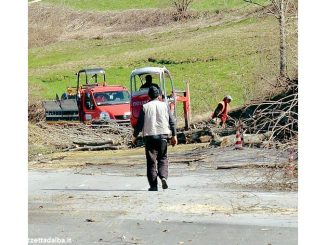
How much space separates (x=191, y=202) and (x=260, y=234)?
9.74 ft

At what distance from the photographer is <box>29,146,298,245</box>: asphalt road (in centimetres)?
1117

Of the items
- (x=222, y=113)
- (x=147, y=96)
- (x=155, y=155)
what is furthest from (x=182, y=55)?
(x=155, y=155)

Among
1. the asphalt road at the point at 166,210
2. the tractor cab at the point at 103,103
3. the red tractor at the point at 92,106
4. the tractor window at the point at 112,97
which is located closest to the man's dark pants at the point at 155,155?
the asphalt road at the point at 166,210

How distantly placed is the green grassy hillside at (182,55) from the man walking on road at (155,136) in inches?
896

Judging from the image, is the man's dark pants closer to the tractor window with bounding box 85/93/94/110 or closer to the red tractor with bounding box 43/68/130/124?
the red tractor with bounding box 43/68/130/124

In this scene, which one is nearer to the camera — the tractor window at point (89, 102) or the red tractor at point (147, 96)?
the red tractor at point (147, 96)

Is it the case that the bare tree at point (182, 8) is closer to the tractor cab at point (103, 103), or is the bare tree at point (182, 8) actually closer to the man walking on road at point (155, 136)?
the tractor cab at point (103, 103)

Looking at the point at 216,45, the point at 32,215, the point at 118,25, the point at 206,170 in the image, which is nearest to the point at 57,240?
the point at 32,215

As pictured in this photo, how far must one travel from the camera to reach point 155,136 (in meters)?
15.7

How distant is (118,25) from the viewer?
3076 inches

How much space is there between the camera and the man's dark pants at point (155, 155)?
15656 millimetres

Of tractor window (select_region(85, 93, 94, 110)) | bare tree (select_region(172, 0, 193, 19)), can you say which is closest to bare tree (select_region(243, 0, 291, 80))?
tractor window (select_region(85, 93, 94, 110))

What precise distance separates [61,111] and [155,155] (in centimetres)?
1907
